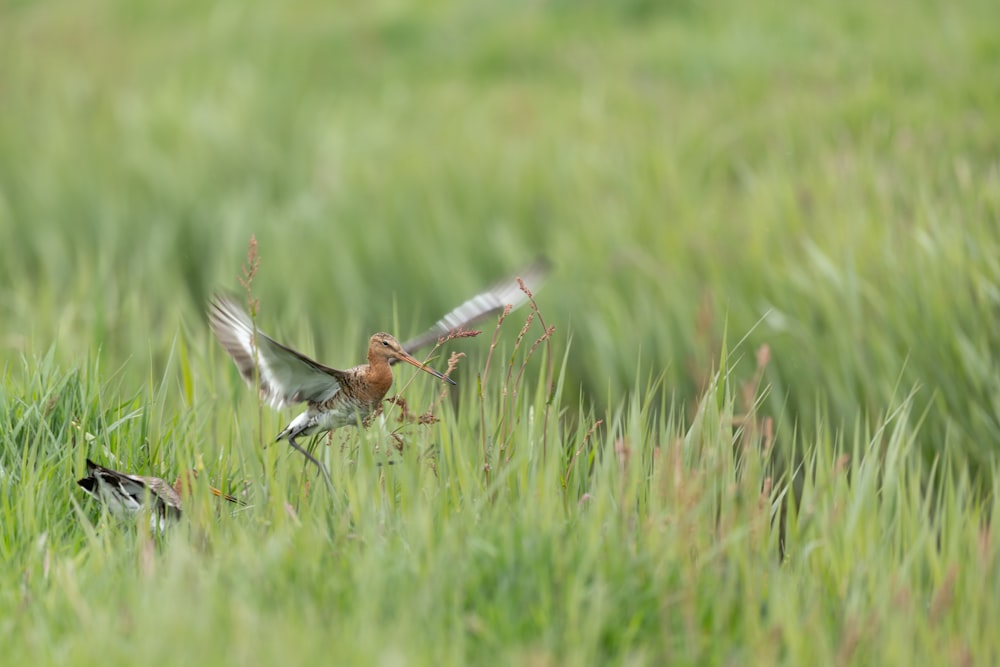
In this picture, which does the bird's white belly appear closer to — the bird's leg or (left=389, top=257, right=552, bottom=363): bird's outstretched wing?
the bird's leg

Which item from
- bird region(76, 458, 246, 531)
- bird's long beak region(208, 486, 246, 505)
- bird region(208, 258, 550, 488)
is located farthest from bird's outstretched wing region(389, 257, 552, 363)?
bird region(76, 458, 246, 531)

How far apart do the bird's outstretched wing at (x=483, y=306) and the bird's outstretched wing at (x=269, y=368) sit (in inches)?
7.6

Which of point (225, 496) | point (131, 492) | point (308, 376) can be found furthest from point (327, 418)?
point (131, 492)

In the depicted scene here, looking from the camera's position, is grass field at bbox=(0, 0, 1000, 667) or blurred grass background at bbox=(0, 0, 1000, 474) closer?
grass field at bbox=(0, 0, 1000, 667)

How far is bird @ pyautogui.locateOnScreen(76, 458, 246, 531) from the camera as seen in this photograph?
9.14 feet

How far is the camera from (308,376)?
2.98 metres

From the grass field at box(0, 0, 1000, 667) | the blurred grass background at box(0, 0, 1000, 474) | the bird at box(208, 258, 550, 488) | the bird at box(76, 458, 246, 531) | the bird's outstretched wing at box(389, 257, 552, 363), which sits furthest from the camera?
the blurred grass background at box(0, 0, 1000, 474)

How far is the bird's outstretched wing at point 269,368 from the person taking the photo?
9.71 ft

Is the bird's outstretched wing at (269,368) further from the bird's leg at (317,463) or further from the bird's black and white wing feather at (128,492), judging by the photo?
the bird's black and white wing feather at (128,492)

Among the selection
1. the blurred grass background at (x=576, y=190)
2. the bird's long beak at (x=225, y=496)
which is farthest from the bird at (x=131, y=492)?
the blurred grass background at (x=576, y=190)

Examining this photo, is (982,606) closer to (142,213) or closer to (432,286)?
(432,286)

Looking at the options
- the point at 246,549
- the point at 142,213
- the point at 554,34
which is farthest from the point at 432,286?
the point at 554,34

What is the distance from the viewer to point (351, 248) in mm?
6195

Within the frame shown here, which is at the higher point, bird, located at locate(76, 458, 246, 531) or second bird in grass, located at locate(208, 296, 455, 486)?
second bird in grass, located at locate(208, 296, 455, 486)
